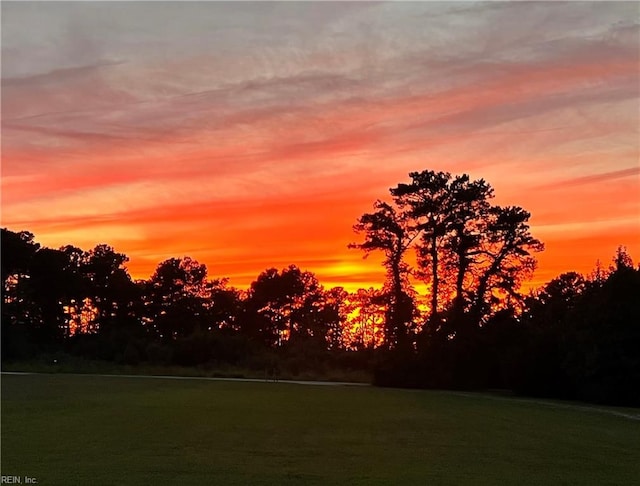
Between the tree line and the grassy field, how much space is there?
13.3 metres

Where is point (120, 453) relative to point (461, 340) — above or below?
below

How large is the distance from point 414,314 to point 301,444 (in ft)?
126

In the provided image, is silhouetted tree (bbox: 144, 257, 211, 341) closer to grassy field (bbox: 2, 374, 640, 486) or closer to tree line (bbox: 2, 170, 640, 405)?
tree line (bbox: 2, 170, 640, 405)

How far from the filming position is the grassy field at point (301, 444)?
11.6m

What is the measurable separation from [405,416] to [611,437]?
20.9 feet

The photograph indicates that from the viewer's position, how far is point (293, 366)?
199 feet

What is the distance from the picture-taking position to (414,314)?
53156 mm

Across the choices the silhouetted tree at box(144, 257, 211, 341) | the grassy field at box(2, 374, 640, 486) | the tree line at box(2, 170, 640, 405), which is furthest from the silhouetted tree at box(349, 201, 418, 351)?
the silhouetted tree at box(144, 257, 211, 341)

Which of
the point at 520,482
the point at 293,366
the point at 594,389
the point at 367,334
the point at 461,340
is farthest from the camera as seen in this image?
the point at 367,334

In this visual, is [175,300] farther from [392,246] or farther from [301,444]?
[301,444]

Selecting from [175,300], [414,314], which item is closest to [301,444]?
[414,314]

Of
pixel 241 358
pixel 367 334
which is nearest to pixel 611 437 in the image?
pixel 241 358

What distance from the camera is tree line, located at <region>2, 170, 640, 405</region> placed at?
38.7 metres

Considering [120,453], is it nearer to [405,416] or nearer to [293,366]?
[405,416]
